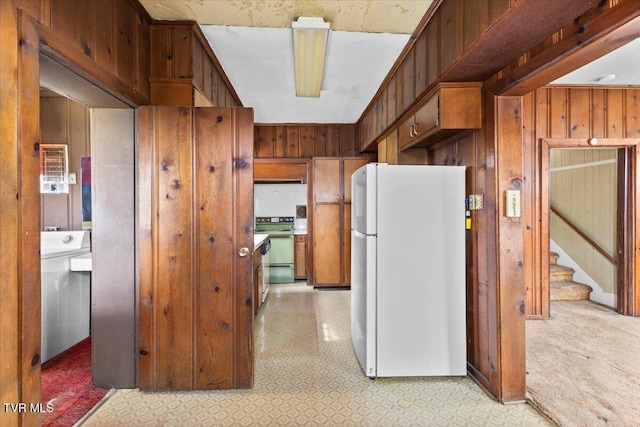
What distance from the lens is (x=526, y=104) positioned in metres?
3.30

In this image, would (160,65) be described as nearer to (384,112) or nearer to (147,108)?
(147,108)

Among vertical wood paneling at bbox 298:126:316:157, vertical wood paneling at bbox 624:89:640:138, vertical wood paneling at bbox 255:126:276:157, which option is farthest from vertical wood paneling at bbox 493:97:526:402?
vertical wood paneling at bbox 255:126:276:157

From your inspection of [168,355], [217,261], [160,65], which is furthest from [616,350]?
[160,65]

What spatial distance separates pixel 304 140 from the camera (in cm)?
482

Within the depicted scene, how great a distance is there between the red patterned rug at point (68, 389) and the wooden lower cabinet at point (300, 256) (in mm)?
3030

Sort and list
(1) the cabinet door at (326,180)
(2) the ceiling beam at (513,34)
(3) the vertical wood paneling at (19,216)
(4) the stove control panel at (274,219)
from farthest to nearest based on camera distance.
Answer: (4) the stove control panel at (274,219) < (1) the cabinet door at (326,180) < (2) the ceiling beam at (513,34) < (3) the vertical wood paneling at (19,216)

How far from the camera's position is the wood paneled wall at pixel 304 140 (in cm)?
480

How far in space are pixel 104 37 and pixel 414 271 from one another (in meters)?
2.39

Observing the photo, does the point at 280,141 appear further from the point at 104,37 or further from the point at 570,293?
the point at 570,293

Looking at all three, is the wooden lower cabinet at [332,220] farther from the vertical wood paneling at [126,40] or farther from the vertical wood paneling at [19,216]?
the vertical wood paneling at [19,216]

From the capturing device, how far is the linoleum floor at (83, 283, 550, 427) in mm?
1792

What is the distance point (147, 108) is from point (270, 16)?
1.03 meters

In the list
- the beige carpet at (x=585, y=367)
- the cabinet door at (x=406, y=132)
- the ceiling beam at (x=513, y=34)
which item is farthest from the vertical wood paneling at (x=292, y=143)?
the beige carpet at (x=585, y=367)

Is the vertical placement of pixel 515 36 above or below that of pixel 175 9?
below
